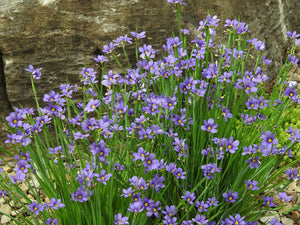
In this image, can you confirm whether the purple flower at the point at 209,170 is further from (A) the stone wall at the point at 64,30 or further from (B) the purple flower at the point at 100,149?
(A) the stone wall at the point at 64,30

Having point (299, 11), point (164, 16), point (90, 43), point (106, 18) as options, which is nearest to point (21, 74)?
point (90, 43)

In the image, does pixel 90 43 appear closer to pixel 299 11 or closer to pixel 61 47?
pixel 61 47

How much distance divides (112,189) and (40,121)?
57cm

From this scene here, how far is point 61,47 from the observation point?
3545 millimetres

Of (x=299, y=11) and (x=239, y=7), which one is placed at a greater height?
(x=239, y=7)

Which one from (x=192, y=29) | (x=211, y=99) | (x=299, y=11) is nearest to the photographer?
(x=211, y=99)

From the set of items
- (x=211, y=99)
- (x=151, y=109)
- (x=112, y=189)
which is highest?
(x=151, y=109)

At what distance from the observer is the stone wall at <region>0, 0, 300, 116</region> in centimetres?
343

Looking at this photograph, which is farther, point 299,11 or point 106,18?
point 299,11

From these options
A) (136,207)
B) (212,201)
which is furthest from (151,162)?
(212,201)

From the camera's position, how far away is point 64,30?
11.5 ft

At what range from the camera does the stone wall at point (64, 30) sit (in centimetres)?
343

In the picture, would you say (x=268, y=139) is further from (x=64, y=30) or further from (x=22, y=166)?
(x=64, y=30)

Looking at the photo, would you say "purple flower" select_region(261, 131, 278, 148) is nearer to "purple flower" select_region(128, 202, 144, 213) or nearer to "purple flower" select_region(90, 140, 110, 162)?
"purple flower" select_region(128, 202, 144, 213)
